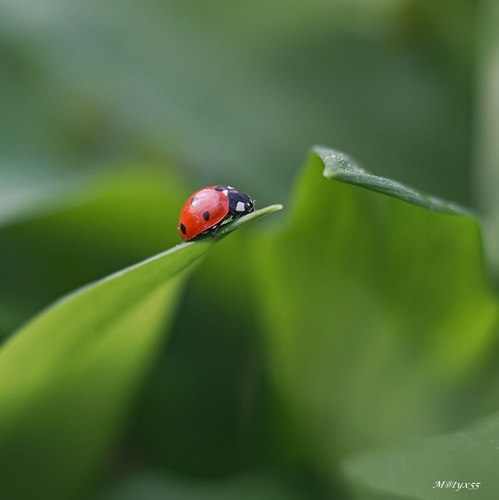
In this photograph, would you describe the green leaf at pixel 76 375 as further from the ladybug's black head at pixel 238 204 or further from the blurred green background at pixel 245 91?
the blurred green background at pixel 245 91

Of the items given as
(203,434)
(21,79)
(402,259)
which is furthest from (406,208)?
(21,79)

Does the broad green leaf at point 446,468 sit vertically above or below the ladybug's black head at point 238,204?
below

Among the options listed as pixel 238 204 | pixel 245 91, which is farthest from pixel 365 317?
pixel 245 91

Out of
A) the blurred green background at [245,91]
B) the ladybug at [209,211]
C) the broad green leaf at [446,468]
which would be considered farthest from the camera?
the blurred green background at [245,91]

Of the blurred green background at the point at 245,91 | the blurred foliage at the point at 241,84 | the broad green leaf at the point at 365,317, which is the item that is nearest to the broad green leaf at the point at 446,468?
the broad green leaf at the point at 365,317

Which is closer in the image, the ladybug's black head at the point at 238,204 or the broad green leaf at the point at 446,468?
the broad green leaf at the point at 446,468

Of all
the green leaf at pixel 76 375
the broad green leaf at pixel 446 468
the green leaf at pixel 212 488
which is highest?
the green leaf at pixel 76 375

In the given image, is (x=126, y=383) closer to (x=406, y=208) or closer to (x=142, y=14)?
(x=406, y=208)
